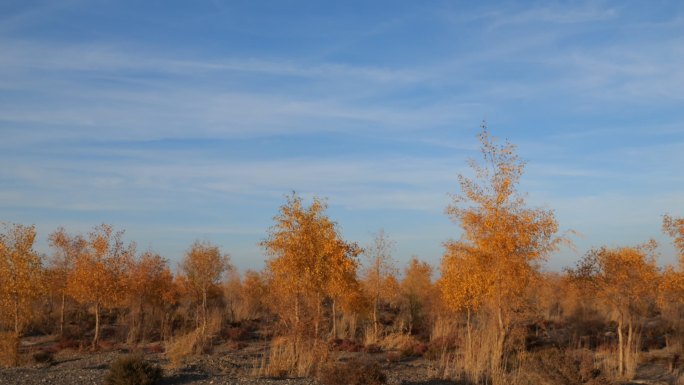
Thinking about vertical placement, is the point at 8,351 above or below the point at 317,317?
below

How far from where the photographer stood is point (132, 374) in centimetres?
1488

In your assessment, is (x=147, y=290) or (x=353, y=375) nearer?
(x=353, y=375)

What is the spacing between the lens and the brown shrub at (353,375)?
1452 cm

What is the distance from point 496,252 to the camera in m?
17.2

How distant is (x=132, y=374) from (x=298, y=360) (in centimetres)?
484

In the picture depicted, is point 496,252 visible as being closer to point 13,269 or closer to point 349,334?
point 13,269

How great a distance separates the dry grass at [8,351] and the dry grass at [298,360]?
880cm

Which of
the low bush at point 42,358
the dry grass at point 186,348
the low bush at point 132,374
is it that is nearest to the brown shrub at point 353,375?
the low bush at point 132,374

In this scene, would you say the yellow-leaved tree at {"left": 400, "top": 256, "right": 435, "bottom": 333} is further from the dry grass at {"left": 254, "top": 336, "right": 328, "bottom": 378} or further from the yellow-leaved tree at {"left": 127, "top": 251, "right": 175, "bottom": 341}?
the dry grass at {"left": 254, "top": 336, "right": 328, "bottom": 378}

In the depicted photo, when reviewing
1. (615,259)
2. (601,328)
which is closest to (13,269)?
(615,259)

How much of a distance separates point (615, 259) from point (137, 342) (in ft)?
73.4

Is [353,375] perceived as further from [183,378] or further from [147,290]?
[147,290]

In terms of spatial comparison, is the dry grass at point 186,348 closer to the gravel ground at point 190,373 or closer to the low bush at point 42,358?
the gravel ground at point 190,373

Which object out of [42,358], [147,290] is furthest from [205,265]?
[42,358]
